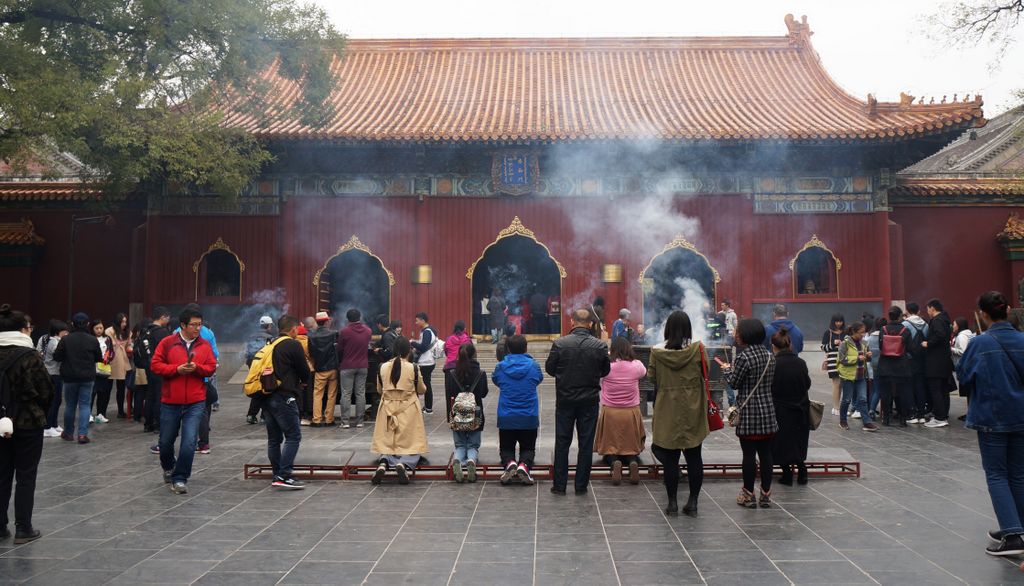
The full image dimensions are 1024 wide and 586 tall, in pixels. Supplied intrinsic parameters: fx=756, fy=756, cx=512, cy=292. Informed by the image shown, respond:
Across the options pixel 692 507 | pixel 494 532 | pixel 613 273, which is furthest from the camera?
pixel 613 273

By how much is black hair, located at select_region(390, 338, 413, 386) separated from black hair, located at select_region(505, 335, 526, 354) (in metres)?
0.94

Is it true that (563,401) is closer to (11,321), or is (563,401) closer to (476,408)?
(476,408)

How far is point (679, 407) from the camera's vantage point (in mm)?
5617

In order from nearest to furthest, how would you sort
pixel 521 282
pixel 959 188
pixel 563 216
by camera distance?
pixel 563 216 → pixel 959 188 → pixel 521 282

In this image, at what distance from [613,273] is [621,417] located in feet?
31.3

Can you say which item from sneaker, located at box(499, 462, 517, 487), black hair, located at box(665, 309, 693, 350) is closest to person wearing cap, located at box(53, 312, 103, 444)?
sneaker, located at box(499, 462, 517, 487)

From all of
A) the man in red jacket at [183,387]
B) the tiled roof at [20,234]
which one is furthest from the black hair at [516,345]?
the tiled roof at [20,234]

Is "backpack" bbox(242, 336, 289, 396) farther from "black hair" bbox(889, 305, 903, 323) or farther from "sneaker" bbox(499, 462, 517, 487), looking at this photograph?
"black hair" bbox(889, 305, 903, 323)

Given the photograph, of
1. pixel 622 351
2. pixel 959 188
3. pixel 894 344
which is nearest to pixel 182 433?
pixel 622 351

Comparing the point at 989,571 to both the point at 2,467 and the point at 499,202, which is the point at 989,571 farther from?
the point at 499,202

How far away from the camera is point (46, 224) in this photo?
1745 cm

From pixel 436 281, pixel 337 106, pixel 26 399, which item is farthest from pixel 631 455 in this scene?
pixel 337 106

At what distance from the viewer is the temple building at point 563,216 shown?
15.8 metres

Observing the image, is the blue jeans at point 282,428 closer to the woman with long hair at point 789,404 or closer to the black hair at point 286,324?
the black hair at point 286,324
